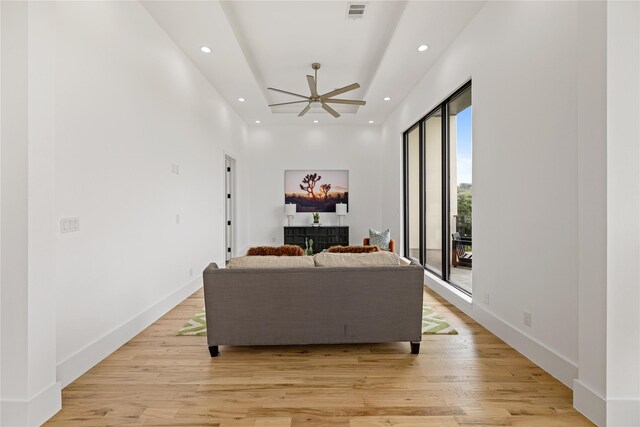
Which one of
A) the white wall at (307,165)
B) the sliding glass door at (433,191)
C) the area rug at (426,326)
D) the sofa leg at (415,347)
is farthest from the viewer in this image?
the white wall at (307,165)

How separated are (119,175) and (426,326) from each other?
3.24 m

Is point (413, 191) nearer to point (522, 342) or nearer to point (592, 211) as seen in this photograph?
point (522, 342)

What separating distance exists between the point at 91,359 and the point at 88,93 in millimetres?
2038

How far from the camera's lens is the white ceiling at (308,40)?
3.56 m

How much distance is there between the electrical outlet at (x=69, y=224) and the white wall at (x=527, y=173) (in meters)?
3.46

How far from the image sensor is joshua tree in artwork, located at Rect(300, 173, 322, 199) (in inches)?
333

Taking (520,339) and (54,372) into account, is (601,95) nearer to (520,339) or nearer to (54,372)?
(520,339)

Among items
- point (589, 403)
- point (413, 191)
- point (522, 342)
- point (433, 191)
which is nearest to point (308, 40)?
point (433, 191)

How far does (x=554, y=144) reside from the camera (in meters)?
2.47

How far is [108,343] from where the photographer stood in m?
2.84

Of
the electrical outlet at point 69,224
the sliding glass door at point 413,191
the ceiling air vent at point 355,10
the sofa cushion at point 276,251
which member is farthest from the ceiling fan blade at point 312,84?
the electrical outlet at point 69,224

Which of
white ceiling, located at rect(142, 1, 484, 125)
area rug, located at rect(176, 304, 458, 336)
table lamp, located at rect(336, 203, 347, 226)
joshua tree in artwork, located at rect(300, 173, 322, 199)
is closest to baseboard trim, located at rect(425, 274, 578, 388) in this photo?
area rug, located at rect(176, 304, 458, 336)

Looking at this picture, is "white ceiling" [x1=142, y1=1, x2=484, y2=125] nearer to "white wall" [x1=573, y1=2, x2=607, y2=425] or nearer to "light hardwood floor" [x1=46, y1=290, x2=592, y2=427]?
"white wall" [x1=573, y1=2, x2=607, y2=425]

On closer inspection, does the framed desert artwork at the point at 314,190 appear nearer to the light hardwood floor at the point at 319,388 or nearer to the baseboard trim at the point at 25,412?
the light hardwood floor at the point at 319,388
